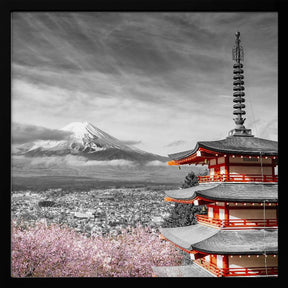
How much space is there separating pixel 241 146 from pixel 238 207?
0.91 meters

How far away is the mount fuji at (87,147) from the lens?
14.0 m

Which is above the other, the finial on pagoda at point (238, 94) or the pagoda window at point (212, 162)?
the finial on pagoda at point (238, 94)

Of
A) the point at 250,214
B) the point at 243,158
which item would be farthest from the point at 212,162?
the point at 250,214

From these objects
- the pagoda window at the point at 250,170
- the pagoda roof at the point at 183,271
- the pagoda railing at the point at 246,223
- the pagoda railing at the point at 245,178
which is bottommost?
the pagoda roof at the point at 183,271

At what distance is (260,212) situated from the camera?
17.7 feet

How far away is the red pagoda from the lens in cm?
505

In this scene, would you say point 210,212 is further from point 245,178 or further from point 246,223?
point 245,178

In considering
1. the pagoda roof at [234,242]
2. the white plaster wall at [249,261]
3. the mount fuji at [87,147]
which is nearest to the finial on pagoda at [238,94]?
the pagoda roof at [234,242]

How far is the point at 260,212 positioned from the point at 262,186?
0.39m

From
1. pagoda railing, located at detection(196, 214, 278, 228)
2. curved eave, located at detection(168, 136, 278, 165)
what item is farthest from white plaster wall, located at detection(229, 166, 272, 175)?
pagoda railing, located at detection(196, 214, 278, 228)

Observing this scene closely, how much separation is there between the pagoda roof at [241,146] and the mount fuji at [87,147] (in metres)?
8.44

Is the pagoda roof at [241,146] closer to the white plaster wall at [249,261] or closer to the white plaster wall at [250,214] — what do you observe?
the white plaster wall at [250,214]
